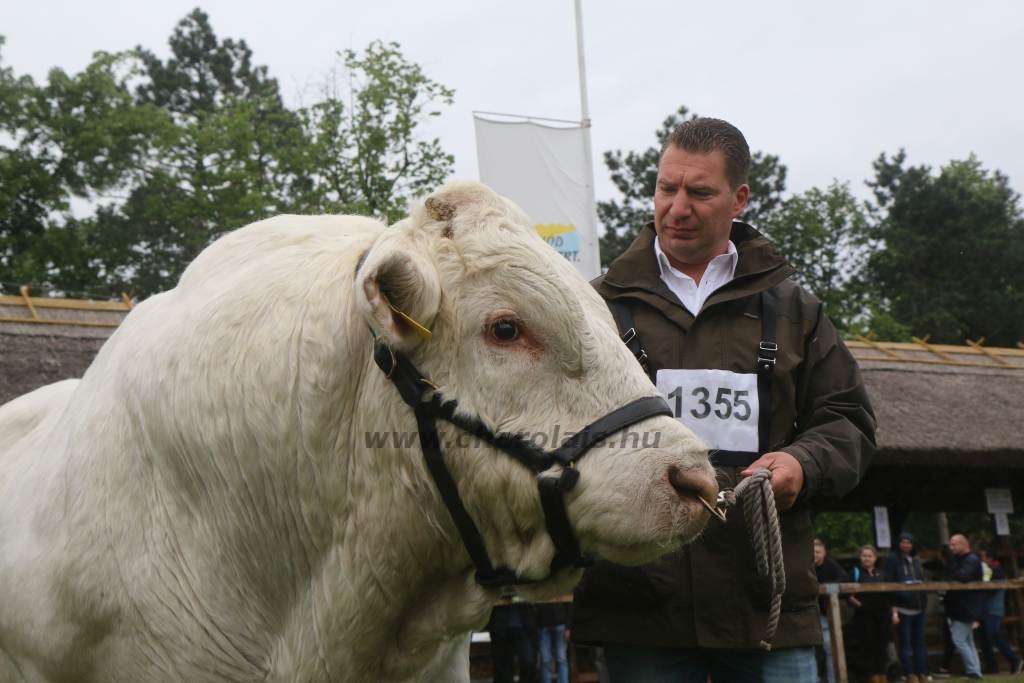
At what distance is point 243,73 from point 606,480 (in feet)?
189

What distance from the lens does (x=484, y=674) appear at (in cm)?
1644

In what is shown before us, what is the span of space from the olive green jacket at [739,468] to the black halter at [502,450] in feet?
2.41

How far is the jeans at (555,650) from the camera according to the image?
1364cm

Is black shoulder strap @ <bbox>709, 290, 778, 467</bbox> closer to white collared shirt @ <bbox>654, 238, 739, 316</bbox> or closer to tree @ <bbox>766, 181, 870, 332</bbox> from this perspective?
white collared shirt @ <bbox>654, 238, 739, 316</bbox>

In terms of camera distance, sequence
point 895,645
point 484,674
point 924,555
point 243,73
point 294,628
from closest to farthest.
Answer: point 294,628
point 484,674
point 895,645
point 924,555
point 243,73

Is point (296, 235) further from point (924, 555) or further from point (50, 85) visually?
point (50, 85)

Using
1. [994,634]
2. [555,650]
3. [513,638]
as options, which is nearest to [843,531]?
[994,634]

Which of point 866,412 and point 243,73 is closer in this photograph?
point 866,412

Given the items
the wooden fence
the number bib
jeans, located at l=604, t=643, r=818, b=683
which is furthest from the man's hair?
the wooden fence

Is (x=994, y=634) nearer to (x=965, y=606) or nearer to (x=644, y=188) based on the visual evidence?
(x=965, y=606)

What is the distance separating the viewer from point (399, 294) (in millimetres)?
3053

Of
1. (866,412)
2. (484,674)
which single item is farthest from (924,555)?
(866,412)

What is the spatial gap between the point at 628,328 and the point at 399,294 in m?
1.11

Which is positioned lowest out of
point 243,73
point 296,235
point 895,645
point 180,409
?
point 895,645
